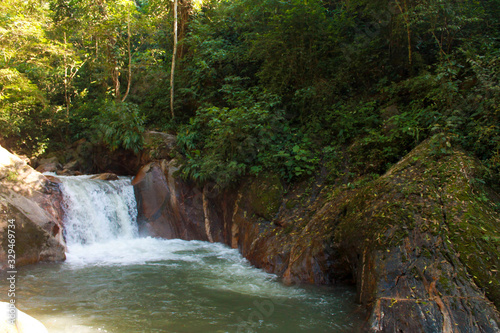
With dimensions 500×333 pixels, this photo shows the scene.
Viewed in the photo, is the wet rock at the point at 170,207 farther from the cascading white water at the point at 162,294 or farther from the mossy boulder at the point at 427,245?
the mossy boulder at the point at 427,245

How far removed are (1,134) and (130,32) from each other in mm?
7430

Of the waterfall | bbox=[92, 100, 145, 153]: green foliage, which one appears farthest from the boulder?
bbox=[92, 100, 145, 153]: green foliage

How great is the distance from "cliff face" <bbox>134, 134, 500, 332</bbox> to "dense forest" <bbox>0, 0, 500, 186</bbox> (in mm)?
786

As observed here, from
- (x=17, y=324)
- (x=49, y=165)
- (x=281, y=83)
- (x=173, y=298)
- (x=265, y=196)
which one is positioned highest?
(x=281, y=83)

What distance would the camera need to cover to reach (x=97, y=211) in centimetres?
964

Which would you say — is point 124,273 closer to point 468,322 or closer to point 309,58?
point 468,322

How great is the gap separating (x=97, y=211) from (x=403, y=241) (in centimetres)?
861

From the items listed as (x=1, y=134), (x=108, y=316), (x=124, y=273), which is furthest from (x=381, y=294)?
(x=1, y=134)

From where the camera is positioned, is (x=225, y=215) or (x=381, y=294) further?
(x=225, y=215)

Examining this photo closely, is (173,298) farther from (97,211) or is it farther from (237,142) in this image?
(97,211)

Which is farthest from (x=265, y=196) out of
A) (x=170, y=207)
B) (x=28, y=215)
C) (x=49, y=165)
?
(x=49, y=165)

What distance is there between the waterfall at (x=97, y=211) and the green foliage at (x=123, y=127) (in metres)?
1.68

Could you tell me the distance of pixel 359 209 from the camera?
5.40 metres

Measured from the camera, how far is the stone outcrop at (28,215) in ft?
22.8
